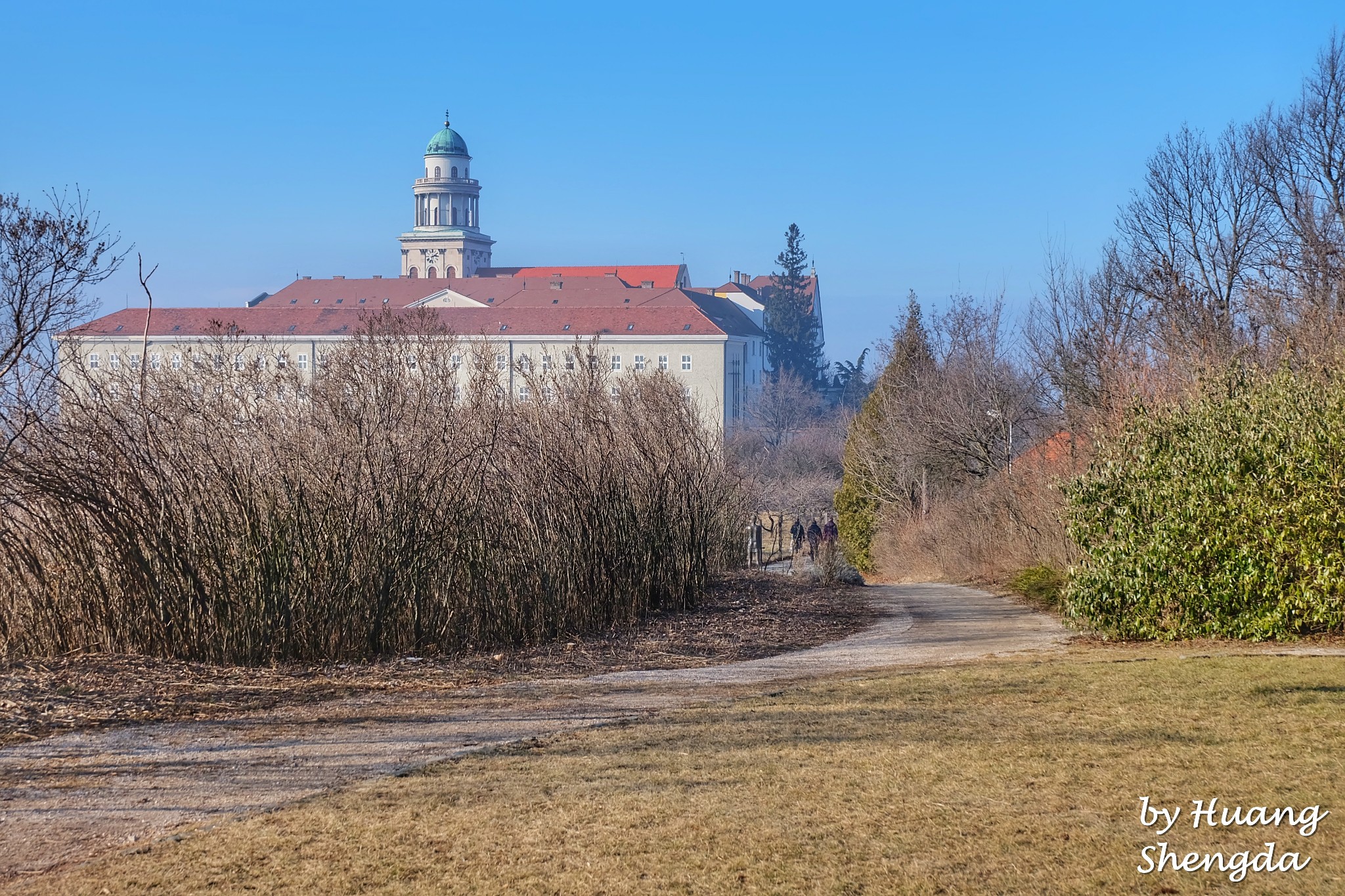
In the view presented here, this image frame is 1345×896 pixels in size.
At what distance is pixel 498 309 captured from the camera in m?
87.4

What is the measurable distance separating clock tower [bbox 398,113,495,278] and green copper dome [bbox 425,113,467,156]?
2.7 inches

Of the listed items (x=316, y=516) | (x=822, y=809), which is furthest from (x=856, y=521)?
(x=822, y=809)

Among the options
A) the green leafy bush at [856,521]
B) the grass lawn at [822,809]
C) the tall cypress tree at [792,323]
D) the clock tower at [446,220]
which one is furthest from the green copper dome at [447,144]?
the grass lawn at [822,809]

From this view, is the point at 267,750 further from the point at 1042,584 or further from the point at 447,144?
the point at 447,144

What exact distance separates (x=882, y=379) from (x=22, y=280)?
32.1 m

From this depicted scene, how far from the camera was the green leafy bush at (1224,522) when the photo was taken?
11961mm

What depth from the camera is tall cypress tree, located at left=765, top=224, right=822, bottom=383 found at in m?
111

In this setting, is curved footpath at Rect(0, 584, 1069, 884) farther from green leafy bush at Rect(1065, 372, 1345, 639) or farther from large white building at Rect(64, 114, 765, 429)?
large white building at Rect(64, 114, 765, 429)

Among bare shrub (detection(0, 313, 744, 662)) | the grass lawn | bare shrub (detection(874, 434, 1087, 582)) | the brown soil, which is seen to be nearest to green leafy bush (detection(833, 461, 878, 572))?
bare shrub (detection(874, 434, 1087, 582))

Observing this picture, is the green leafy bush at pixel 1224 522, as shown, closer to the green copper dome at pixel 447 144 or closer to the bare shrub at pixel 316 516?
the bare shrub at pixel 316 516

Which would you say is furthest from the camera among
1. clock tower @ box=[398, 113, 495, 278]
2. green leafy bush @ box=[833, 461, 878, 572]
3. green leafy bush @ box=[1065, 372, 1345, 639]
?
clock tower @ box=[398, 113, 495, 278]

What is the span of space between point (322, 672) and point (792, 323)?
102357mm

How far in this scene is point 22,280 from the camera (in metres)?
9.14

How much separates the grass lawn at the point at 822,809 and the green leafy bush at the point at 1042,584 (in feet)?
30.9
